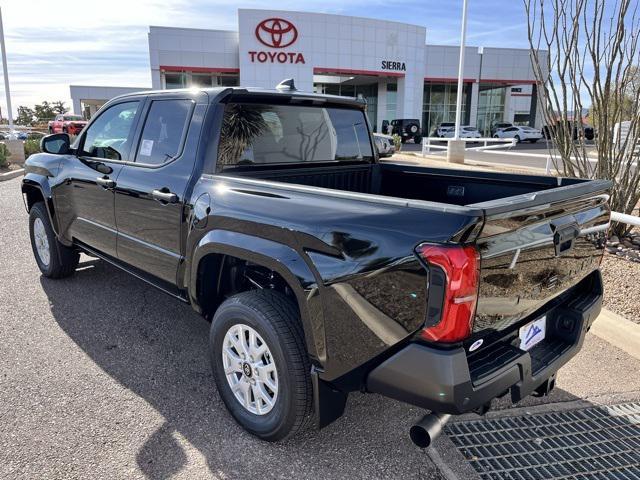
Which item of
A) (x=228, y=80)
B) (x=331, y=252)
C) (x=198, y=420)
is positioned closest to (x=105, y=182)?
(x=198, y=420)

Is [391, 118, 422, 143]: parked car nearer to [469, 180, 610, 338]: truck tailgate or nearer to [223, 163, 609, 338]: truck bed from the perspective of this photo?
[223, 163, 609, 338]: truck bed

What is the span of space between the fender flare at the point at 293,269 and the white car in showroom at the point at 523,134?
128ft

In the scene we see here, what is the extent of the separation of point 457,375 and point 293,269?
87cm

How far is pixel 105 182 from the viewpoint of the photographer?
3840 millimetres

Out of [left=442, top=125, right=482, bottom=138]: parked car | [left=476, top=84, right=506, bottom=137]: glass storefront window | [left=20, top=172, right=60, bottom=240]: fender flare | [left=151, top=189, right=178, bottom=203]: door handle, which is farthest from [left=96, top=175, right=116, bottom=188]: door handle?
[left=476, top=84, right=506, bottom=137]: glass storefront window

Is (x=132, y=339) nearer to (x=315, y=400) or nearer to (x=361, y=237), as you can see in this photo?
(x=315, y=400)

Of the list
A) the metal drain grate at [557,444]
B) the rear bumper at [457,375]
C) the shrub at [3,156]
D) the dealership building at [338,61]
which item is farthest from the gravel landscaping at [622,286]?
the dealership building at [338,61]

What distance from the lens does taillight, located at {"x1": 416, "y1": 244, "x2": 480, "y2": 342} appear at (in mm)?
1843

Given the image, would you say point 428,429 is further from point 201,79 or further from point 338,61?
point 201,79

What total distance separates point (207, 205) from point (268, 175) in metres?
0.61

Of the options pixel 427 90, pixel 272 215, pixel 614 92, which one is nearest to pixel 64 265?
pixel 272 215

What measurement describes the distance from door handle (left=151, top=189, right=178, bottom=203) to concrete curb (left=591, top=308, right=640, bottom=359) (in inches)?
136

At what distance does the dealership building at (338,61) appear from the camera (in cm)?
3422

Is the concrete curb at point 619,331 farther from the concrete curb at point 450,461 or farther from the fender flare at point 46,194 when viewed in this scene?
the fender flare at point 46,194
